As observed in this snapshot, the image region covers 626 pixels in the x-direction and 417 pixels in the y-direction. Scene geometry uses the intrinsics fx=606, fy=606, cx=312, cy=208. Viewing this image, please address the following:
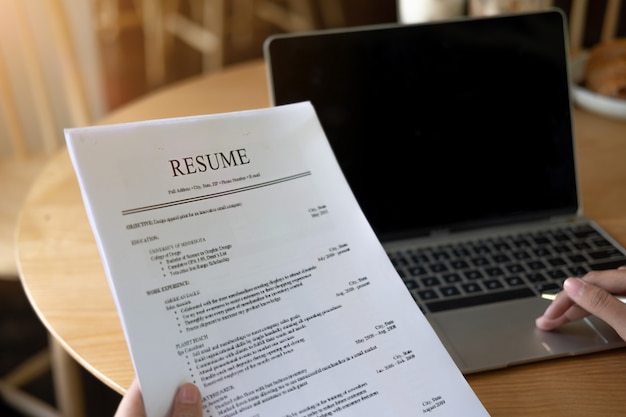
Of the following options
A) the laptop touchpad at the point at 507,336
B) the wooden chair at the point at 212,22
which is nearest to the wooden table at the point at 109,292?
the laptop touchpad at the point at 507,336

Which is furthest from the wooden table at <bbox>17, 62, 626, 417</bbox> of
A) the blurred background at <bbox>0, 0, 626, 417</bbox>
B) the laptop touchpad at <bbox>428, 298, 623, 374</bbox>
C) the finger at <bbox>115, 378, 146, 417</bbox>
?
the blurred background at <bbox>0, 0, 626, 417</bbox>

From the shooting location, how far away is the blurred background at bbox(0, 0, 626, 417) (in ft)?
4.42

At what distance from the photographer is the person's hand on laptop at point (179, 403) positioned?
0.38 meters

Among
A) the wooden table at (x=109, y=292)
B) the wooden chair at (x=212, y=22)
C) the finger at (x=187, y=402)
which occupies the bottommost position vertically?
the wooden chair at (x=212, y=22)

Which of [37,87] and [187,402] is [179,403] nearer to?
[187,402]

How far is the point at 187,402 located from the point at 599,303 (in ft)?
1.15

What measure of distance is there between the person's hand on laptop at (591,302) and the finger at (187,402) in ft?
1.05

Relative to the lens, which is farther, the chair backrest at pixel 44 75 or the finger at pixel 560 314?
the chair backrest at pixel 44 75

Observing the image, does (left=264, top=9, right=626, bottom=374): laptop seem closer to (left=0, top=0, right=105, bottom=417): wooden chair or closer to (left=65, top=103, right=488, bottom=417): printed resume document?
(left=65, top=103, right=488, bottom=417): printed resume document

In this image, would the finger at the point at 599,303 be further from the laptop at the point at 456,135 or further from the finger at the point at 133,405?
the finger at the point at 133,405

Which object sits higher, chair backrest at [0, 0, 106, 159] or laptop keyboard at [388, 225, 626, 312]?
laptop keyboard at [388, 225, 626, 312]

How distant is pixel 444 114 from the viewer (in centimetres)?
72

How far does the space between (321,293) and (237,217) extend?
→ 0.09 metres

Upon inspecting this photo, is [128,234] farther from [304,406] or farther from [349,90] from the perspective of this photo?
[349,90]
